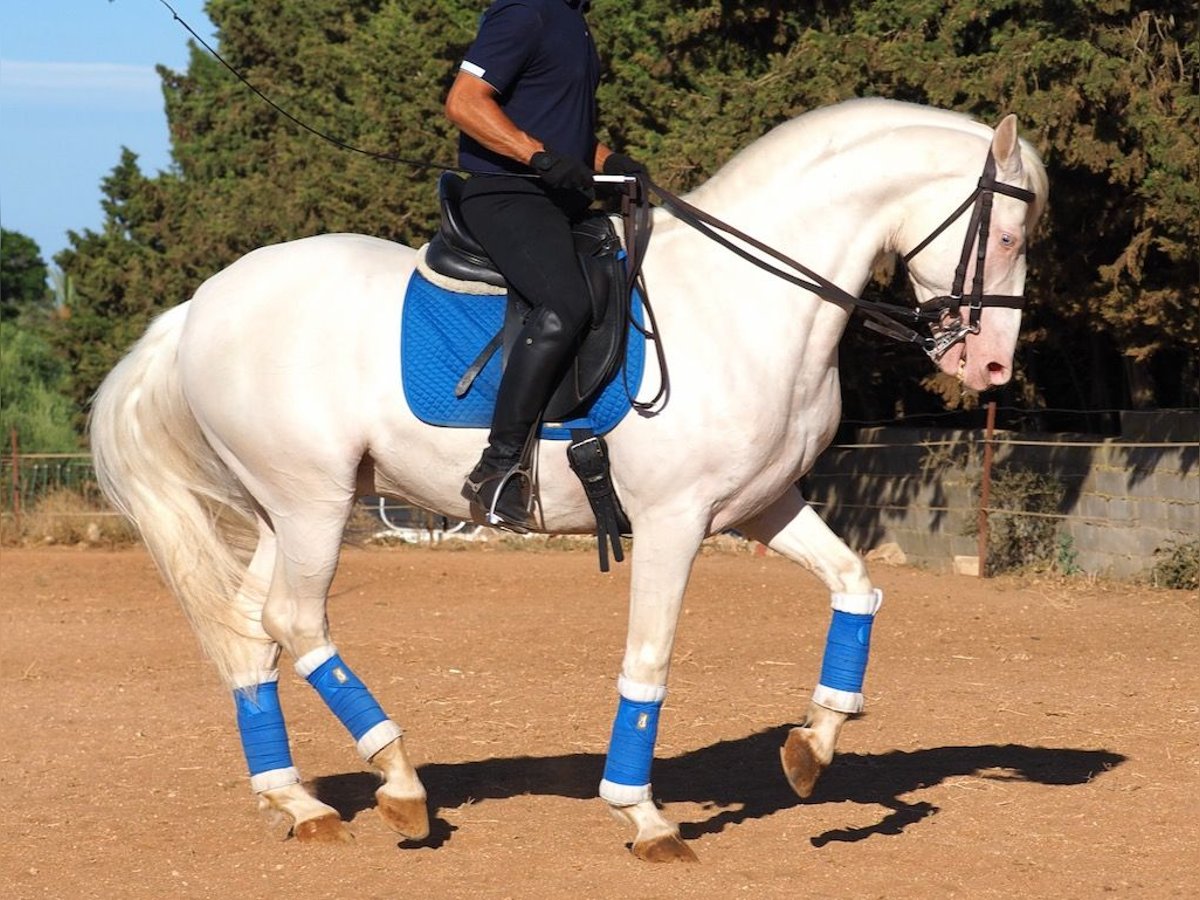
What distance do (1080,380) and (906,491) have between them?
3906mm

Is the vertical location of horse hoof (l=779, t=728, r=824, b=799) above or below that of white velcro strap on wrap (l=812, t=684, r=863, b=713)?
below

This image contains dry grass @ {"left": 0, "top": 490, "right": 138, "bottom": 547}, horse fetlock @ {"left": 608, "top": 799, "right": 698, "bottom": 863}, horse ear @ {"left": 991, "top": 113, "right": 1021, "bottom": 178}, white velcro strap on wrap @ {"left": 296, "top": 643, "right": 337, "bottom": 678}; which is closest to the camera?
horse ear @ {"left": 991, "top": 113, "right": 1021, "bottom": 178}

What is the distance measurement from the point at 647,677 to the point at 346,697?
1.15m

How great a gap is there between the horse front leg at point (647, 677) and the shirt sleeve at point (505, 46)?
1590 mm

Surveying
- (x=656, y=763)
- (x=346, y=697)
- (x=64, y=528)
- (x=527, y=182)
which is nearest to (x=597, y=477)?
(x=527, y=182)

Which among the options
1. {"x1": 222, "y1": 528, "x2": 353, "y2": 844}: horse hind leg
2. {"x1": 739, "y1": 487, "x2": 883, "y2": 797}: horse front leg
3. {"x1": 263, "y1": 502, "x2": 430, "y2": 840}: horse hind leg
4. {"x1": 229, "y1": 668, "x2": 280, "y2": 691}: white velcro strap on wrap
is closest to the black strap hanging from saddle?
{"x1": 739, "y1": 487, "x2": 883, "y2": 797}: horse front leg

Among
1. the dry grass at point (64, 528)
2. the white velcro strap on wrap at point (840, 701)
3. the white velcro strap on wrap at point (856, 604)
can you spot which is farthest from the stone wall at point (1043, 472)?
the white velcro strap on wrap at point (840, 701)

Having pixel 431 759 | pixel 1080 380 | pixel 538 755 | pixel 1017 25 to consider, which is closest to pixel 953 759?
pixel 538 755

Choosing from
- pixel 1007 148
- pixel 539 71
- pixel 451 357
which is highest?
pixel 539 71

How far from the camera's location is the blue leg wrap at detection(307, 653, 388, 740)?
5957 mm

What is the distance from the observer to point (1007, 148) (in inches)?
213

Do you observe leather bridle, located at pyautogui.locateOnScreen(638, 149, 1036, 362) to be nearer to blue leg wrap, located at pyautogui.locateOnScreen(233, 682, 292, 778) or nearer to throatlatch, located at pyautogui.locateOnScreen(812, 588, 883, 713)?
throatlatch, located at pyautogui.locateOnScreen(812, 588, 883, 713)

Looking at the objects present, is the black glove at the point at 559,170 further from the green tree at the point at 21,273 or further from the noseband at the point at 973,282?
the green tree at the point at 21,273

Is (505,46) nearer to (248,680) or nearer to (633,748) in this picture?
(633,748)
